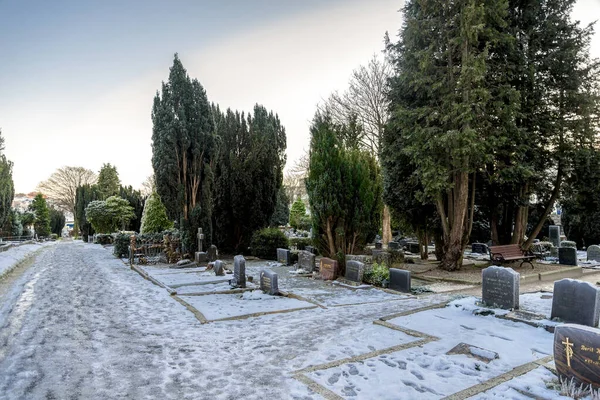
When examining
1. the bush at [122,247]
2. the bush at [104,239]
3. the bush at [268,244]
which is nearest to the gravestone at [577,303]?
the bush at [268,244]

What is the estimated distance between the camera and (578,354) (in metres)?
3.91

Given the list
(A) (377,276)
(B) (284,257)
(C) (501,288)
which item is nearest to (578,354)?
(C) (501,288)

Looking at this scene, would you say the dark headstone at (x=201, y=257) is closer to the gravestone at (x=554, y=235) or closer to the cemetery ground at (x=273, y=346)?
the cemetery ground at (x=273, y=346)

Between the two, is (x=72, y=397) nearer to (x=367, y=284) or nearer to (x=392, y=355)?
(x=392, y=355)

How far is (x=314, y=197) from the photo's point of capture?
527 inches

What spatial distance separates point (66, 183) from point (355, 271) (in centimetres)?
5977

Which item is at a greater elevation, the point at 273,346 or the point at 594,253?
the point at 594,253

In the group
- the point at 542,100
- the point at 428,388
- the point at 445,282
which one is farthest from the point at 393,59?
the point at 428,388

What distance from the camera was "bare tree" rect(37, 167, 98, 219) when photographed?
186 ft

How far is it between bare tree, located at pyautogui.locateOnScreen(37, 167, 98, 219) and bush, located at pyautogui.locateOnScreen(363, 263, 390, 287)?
5702 cm

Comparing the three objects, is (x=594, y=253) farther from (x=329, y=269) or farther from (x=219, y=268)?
(x=219, y=268)

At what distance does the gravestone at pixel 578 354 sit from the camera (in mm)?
3791

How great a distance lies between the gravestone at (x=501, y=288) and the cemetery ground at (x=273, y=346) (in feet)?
1.06

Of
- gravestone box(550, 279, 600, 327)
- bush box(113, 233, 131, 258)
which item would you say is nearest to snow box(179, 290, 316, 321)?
gravestone box(550, 279, 600, 327)
